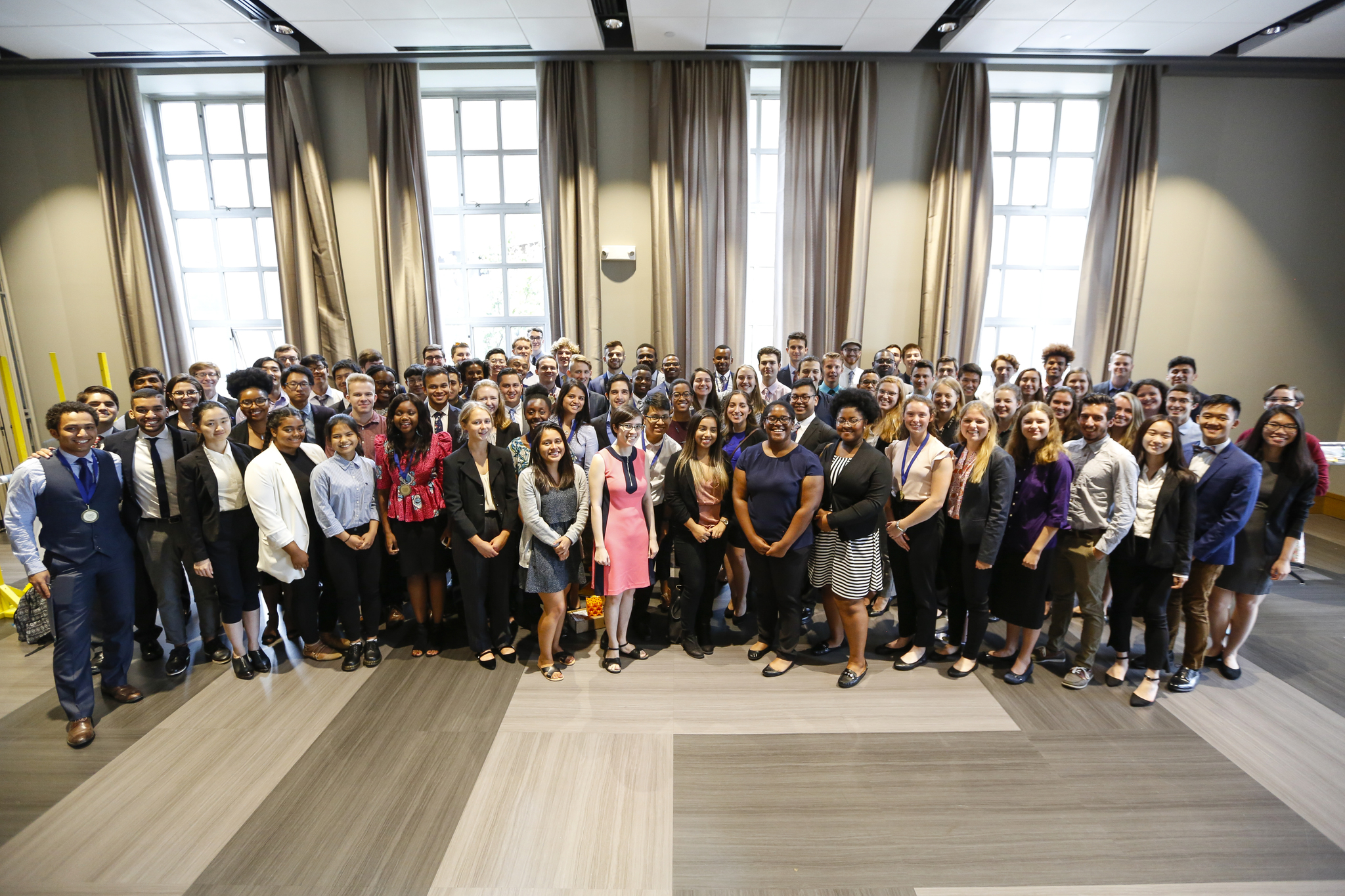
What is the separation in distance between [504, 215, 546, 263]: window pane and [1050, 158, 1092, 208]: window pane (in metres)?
6.70

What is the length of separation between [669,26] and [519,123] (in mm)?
2510

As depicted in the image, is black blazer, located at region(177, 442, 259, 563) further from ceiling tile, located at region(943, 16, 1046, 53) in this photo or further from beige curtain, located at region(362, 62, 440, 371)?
ceiling tile, located at region(943, 16, 1046, 53)

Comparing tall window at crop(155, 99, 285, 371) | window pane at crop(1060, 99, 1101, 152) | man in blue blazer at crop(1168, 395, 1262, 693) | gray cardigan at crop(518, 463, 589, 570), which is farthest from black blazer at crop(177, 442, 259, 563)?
window pane at crop(1060, 99, 1101, 152)

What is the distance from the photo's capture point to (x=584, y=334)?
7.09 m

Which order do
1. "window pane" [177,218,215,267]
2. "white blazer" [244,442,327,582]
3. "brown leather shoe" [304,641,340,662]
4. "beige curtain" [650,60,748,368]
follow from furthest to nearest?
1. "window pane" [177,218,215,267]
2. "beige curtain" [650,60,748,368]
3. "brown leather shoe" [304,641,340,662]
4. "white blazer" [244,442,327,582]

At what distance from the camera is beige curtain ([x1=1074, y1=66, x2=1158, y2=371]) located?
6676 mm

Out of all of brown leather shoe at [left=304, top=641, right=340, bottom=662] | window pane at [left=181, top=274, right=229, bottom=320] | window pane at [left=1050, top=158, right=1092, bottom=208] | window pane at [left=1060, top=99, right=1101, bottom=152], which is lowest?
brown leather shoe at [left=304, top=641, right=340, bottom=662]

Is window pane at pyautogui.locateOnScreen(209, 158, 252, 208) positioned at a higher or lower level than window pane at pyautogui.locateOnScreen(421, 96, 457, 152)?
lower

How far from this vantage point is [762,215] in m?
7.50

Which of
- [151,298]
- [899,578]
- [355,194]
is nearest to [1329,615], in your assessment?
[899,578]

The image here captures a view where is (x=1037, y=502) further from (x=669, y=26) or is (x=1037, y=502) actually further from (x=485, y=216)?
(x=485, y=216)

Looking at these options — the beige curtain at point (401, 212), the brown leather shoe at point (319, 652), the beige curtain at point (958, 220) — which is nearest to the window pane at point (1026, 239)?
the beige curtain at point (958, 220)

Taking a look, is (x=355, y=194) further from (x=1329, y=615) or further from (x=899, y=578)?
(x=1329, y=615)

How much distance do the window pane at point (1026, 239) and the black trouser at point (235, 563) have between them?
8.72 m
